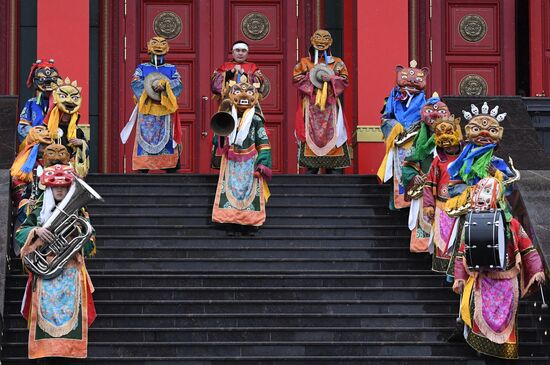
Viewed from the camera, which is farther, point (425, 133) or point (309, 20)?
point (309, 20)

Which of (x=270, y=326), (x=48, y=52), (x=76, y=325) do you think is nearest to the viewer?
(x=76, y=325)

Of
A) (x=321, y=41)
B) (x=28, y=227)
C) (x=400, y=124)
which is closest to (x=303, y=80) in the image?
(x=321, y=41)

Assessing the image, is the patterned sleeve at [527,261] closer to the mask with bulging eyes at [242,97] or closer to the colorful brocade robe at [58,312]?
the colorful brocade robe at [58,312]

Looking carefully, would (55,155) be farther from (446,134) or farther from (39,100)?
(446,134)

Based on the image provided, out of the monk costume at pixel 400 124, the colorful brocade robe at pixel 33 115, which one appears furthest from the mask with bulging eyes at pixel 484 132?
the colorful brocade robe at pixel 33 115

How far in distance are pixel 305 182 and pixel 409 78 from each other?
5.33 ft

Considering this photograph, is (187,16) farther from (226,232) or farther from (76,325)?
(76,325)

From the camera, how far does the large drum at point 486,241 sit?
16.1m

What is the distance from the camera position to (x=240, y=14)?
24250 millimetres

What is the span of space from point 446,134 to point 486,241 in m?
2.12

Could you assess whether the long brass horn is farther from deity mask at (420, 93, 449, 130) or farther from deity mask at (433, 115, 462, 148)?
deity mask at (433, 115, 462, 148)

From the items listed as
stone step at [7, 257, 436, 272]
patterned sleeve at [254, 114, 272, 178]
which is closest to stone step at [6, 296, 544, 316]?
stone step at [7, 257, 436, 272]

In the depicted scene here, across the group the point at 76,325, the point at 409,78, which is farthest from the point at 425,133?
the point at 76,325

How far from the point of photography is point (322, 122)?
21141 millimetres
